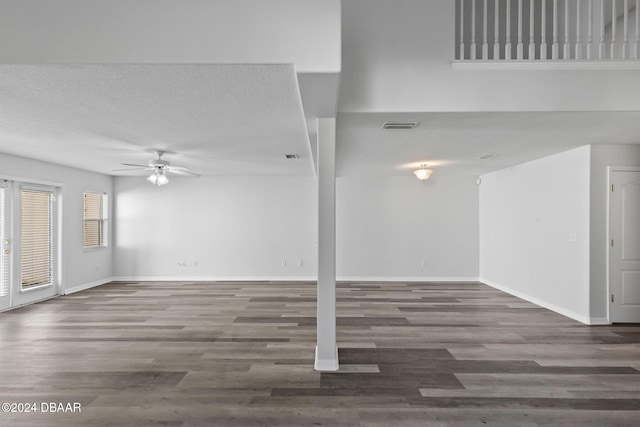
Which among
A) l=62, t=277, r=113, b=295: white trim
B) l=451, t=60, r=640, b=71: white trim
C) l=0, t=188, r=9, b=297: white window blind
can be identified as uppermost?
l=451, t=60, r=640, b=71: white trim

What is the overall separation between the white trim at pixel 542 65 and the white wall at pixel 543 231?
1799 mm

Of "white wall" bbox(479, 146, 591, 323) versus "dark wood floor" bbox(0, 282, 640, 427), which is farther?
"white wall" bbox(479, 146, 591, 323)

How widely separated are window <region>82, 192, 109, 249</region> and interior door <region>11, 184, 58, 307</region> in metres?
0.83

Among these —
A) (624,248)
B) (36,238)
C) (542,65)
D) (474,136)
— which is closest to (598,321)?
(624,248)

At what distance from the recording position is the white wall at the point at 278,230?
8.03 meters

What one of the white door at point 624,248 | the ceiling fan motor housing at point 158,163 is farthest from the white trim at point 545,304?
the ceiling fan motor housing at point 158,163

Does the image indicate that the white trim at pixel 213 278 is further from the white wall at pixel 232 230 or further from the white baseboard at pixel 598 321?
the white baseboard at pixel 598 321

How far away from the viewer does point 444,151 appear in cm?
513

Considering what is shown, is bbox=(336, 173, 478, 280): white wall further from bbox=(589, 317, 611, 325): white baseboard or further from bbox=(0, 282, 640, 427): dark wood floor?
bbox=(589, 317, 611, 325): white baseboard

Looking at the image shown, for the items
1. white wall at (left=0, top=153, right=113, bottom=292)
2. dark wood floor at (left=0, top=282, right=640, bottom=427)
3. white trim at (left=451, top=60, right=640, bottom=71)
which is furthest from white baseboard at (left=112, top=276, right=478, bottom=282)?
white trim at (left=451, top=60, right=640, bottom=71)

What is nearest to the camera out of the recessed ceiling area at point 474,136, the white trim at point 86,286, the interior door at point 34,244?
the recessed ceiling area at point 474,136

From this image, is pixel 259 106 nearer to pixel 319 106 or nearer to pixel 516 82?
pixel 319 106

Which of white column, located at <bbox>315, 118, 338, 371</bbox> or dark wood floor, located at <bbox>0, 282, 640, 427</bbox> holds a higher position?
white column, located at <bbox>315, 118, 338, 371</bbox>

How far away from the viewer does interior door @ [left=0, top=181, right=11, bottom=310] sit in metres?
5.41
